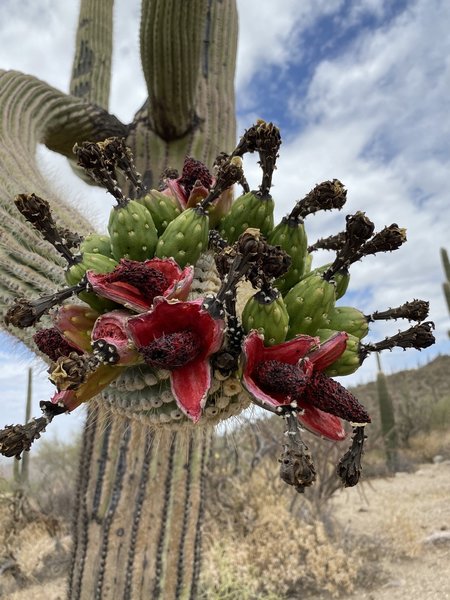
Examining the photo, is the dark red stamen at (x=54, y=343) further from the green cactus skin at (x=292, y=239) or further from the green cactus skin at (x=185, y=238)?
the green cactus skin at (x=292, y=239)

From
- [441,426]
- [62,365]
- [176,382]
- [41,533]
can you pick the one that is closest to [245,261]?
[176,382]

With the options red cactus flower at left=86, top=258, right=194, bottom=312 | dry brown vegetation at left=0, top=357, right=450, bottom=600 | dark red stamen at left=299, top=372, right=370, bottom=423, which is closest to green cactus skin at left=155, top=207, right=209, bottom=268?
red cactus flower at left=86, top=258, right=194, bottom=312

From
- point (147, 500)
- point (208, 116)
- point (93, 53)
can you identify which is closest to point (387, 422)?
point (93, 53)

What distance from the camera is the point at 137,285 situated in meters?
1.31

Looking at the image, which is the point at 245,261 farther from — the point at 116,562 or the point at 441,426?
the point at 441,426

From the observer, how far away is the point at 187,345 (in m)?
1.22

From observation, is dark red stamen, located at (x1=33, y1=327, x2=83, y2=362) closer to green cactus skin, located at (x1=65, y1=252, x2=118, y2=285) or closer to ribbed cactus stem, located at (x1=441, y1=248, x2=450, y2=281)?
green cactus skin, located at (x1=65, y1=252, x2=118, y2=285)

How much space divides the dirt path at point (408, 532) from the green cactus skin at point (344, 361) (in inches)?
223

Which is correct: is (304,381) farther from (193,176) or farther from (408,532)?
(408,532)

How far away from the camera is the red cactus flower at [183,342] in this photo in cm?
121

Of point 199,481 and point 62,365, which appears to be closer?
point 62,365

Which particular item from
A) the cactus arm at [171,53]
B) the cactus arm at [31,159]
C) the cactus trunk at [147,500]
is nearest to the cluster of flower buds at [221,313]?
the cactus arm at [31,159]

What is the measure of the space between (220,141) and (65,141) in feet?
3.91

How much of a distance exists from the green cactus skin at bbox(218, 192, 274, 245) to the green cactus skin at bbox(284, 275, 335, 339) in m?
0.25
